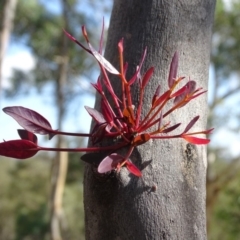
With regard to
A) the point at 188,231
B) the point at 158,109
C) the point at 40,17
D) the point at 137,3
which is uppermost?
the point at 40,17

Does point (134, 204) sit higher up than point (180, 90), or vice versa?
point (180, 90)

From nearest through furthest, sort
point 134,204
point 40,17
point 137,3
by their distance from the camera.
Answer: point 134,204 < point 137,3 < point 40,17

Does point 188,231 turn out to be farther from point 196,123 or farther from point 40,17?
point 40,17

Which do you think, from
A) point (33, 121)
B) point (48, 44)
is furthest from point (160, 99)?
point (48, 44)

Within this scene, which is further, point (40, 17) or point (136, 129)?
point (40, 17)

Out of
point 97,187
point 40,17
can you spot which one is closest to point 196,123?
point 97,187

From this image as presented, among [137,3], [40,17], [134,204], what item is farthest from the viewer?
[40,17]
